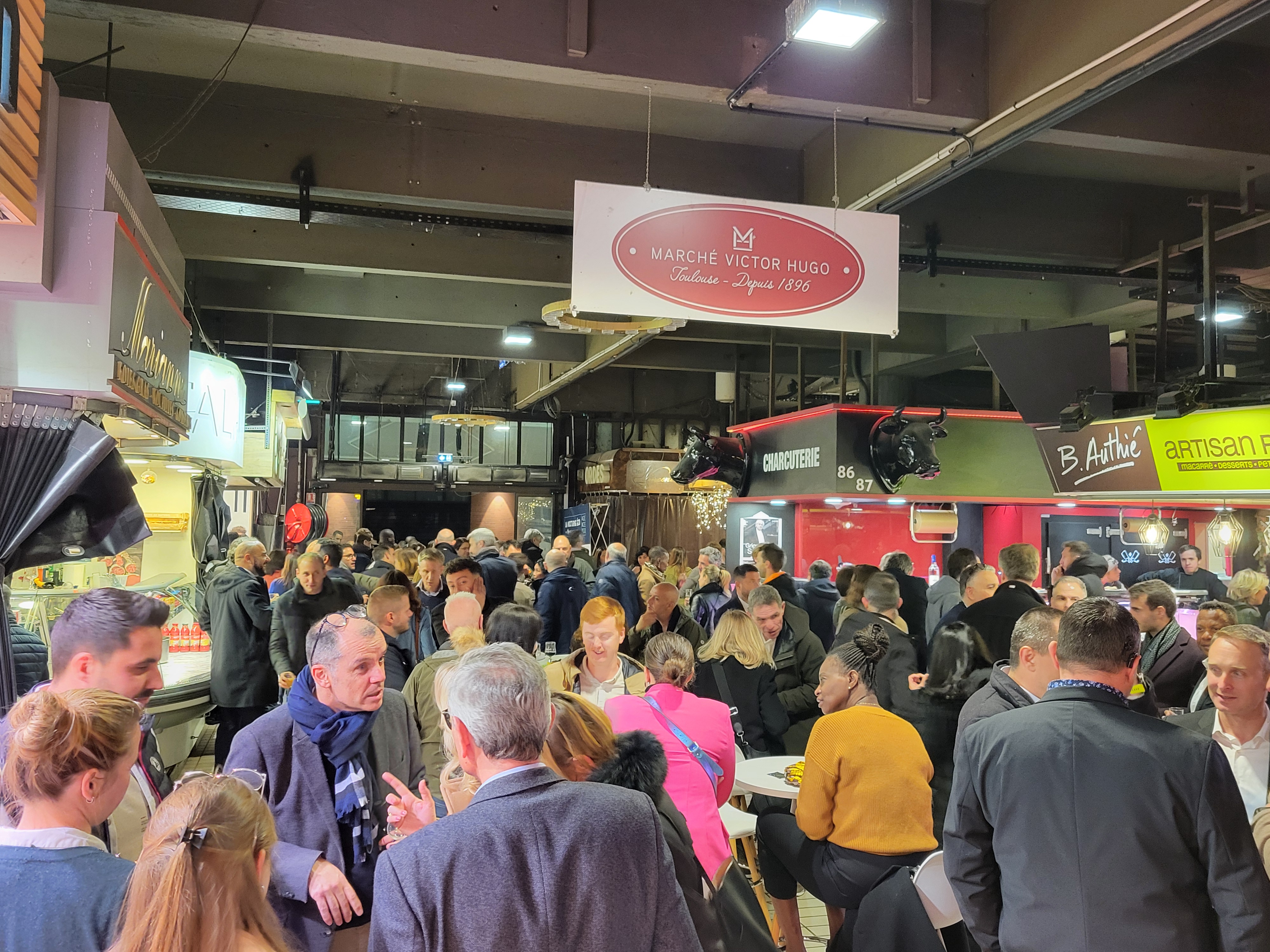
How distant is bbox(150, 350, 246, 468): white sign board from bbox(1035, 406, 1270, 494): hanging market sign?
673 centimetres

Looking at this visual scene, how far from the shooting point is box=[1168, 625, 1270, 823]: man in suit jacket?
322cm

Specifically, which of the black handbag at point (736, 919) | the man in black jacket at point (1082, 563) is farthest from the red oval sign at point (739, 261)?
the man in black jacket at point (1082, 563)

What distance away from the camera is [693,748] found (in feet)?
10.5

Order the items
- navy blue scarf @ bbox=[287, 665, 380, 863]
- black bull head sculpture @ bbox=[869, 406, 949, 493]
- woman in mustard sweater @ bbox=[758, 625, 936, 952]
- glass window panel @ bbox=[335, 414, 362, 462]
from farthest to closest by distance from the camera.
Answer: glass window panel @ bbox=[335, 414, 362, 462] → black bull head sculpture @ bbox=[869, 406, 949, 493] → woman in mustard sweater @ bbox=[758, 625, 936, 952] → navy blue scarf @ bbox=[287, 665, 380, 863]

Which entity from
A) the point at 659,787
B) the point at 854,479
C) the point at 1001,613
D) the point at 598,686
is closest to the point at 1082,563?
the point at 1001,613

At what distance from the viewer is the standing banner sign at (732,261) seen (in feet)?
14.7

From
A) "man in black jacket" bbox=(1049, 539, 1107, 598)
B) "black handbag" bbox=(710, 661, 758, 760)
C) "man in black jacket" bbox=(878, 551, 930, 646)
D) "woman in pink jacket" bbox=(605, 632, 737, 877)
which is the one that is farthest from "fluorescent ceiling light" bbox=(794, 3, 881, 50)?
"man in black jacket" bbox=(1049, 539, 1107, 598)

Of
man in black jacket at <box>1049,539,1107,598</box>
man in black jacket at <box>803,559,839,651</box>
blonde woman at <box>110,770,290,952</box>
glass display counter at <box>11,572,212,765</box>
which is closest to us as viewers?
blonde woman at <box>110,770,290,952</box>

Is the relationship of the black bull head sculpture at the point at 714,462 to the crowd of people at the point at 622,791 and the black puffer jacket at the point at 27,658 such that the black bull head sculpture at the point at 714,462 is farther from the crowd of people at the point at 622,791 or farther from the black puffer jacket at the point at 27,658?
the black puffer jacket at the point at 27,658

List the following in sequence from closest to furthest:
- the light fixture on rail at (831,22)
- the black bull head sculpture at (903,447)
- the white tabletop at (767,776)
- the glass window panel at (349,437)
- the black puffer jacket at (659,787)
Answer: the black puffer jacket at (659,787) < the light fixture on rail at (831,22) < the white tabletop at (767,776) < the black bull head sculpture at (903,447) < the glass window panel at (349,437)

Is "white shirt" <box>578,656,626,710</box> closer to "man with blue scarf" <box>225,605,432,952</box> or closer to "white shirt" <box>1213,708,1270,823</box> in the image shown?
"man with blue scarf" <box>225,605,432,952</box>

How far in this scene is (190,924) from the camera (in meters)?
1.48

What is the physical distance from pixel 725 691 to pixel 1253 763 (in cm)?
239

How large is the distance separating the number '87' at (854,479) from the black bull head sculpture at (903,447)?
14cm
